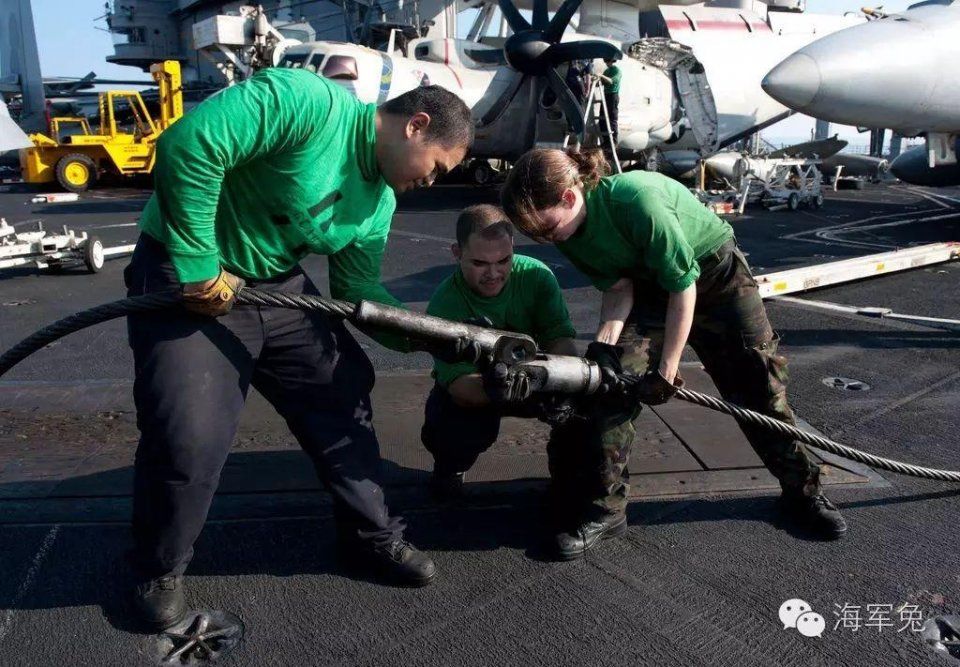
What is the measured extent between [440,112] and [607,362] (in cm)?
104

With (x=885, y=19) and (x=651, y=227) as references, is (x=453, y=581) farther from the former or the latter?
(x=885, y=19)

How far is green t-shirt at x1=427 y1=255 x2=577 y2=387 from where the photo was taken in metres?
3.10

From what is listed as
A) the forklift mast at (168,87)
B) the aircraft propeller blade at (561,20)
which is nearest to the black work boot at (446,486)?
the aircraft propeller blade at (561,20)

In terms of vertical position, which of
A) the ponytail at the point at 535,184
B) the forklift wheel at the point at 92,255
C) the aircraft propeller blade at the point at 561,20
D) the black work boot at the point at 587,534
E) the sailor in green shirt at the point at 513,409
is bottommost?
the forklift wheel at the point at 92,255

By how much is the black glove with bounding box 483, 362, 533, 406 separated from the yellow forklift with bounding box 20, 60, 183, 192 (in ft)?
72.4

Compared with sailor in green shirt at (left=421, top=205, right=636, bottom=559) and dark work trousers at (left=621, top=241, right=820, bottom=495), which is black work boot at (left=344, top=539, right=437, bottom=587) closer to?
sailor in green shirt at (left=421, top=205, right=636, bottom=559)

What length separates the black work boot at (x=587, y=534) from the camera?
111 inches

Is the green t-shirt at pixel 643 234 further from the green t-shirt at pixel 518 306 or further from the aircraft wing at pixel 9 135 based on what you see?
the aircraft wing at pixel 9 135

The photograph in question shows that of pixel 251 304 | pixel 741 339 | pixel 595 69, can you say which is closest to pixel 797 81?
pixel 741 339

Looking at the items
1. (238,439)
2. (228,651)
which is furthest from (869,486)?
(238,439)

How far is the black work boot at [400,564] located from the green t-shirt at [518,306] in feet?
2.36

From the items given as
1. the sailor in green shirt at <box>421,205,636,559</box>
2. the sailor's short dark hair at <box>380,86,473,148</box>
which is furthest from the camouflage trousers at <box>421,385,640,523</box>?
the sailor's short dark hair at <box>380,86,473,148</box>

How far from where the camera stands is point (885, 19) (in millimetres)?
9289

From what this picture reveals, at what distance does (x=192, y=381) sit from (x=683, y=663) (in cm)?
170
